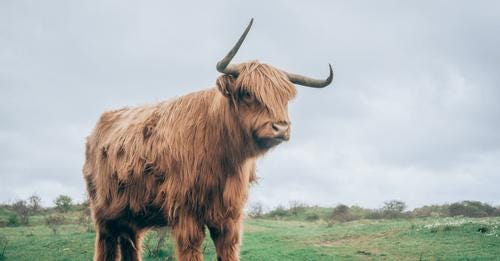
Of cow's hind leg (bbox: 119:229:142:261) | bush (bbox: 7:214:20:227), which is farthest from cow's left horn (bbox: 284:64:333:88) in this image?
bush (bbox: 7:214:20:227)

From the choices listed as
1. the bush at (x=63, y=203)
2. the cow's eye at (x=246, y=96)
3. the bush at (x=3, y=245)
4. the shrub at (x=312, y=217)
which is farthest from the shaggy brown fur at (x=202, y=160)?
the shrub at (x=312, y=217)

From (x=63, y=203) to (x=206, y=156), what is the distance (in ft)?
90.3

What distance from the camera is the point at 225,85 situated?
491 centimetres

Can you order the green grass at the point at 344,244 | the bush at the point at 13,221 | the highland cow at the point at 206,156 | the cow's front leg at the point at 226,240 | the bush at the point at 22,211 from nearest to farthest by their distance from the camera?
the highland cow at the point at 206,156
the cow's front leg at the point at 226,240
the green grass at the point at 344,244
the bush at the point at 13,221
the bush at the point at 22,211

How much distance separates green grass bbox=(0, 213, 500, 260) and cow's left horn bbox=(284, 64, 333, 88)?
7.86 meters

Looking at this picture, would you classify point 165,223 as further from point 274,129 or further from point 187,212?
point 274,129

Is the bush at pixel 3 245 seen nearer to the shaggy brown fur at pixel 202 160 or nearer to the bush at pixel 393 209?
the shaggy brown fur at pixel 202 160

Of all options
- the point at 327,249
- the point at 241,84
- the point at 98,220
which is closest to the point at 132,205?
the point at 98,220

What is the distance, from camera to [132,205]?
538cm

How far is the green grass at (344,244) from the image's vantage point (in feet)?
45.3

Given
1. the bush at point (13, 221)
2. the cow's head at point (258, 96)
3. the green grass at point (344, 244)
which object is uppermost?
the cow's head at point (258, 96)

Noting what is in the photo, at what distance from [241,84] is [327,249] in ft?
39.5

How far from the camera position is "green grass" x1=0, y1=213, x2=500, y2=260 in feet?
45.3

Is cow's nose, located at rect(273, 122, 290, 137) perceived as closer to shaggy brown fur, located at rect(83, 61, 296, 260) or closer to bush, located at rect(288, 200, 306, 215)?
shaggy brown fur, located at rect(83, 61, 296, 260)
